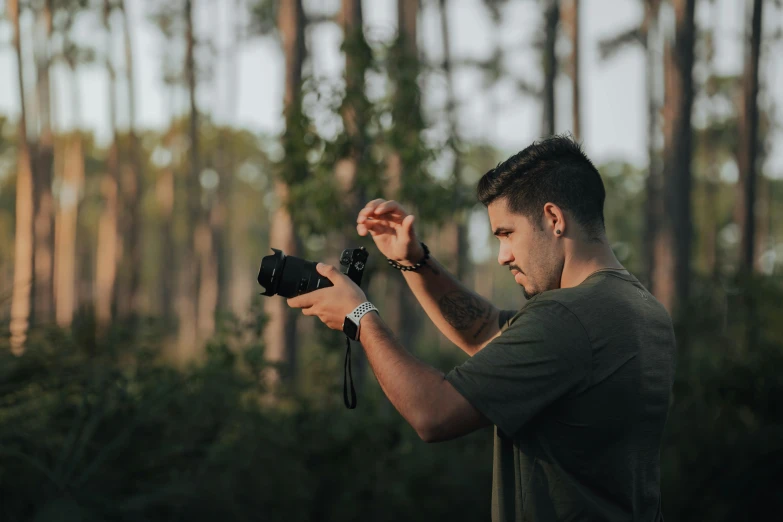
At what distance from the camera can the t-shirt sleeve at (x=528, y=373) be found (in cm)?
250

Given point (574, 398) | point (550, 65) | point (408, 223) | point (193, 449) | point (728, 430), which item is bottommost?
point (728, 430)

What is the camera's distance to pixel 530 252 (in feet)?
9.12

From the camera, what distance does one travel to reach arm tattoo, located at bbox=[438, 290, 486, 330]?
3.62 metres

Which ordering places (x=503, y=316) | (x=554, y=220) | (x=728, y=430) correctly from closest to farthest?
(x=554, y=220) → (x=503, y=316) → (x=728, y=430)

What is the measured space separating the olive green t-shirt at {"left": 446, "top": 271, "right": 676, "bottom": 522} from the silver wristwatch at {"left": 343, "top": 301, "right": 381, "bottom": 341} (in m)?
→ 0.35

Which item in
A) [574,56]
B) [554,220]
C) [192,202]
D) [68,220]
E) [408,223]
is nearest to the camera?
[554,220]

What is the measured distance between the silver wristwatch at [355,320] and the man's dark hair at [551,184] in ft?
1.69

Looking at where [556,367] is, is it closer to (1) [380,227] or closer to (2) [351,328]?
(2) [351,328]

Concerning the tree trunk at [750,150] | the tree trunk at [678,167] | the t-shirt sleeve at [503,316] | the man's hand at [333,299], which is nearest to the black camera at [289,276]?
the man's hand at [333,299]

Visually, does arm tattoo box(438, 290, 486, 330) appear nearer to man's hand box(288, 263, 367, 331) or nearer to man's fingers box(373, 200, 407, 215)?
man's fingers box(373, 200, 407, 215)

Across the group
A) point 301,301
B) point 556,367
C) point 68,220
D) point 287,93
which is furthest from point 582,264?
point 68,220

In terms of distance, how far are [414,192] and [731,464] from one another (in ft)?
12.9

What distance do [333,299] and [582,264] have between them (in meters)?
0.76

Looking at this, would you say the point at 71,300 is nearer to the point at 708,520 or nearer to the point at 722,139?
the point at 722,139
